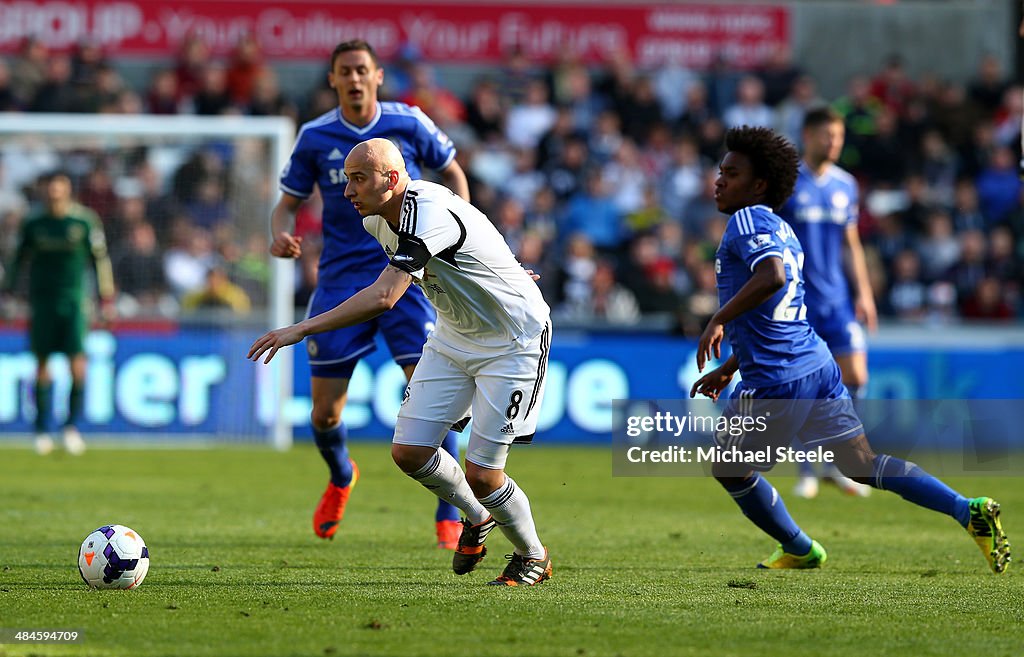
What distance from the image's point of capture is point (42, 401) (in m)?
14.5

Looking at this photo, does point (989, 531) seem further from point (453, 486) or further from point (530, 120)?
point (530, 120)

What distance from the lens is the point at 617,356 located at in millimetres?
Answer: 15891

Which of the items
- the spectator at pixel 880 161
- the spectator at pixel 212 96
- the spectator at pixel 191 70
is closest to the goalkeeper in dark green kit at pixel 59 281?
the spectator at pixel 212 96

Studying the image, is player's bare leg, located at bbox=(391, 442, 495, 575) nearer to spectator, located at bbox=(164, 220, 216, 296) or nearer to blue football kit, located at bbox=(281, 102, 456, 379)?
blue football kit, located at bbox=(281, 102, 456, 379)

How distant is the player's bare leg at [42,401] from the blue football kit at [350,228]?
22.7ft

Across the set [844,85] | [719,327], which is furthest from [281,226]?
[844,85]

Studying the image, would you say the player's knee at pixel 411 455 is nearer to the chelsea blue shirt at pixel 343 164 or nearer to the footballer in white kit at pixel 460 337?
the footballer in white kit at pixel 460 337

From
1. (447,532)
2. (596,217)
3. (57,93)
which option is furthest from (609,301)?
(447,532)

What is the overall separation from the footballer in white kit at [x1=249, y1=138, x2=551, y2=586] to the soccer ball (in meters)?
1.10

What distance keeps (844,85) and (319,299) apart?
16.6 metres

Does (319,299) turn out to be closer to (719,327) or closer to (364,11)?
(719,327)

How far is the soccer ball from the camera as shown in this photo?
6383mm

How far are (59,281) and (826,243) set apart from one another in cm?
784

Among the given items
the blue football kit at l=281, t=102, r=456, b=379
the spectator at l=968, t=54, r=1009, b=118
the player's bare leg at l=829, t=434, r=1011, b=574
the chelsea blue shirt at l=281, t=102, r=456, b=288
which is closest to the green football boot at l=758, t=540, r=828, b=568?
the player's bare leg at l=829, t=434, r=1011, b=574
